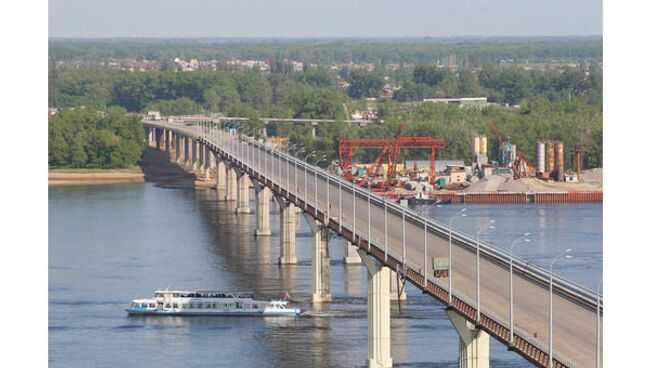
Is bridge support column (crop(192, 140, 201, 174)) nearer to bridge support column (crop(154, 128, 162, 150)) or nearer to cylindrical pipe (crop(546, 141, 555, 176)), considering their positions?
bridge support column (crop(154, 128, 162, 150))

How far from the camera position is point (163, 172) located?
14525 cm

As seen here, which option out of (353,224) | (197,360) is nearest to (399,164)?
(353,224)

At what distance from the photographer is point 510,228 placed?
92.4 m

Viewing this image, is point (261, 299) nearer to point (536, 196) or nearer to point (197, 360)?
point (197, 360)

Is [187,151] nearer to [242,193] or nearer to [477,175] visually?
[477,175]

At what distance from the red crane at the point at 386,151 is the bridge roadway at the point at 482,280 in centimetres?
4471

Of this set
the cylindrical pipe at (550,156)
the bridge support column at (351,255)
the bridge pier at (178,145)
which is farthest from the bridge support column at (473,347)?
the bridge pier at (178,145)

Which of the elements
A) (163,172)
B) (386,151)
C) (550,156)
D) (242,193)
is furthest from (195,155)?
(242,193)

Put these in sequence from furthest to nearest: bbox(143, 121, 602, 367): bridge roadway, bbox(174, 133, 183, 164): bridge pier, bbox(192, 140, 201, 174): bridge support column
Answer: bbox(174, 133, 183, 164): bridge pier, bbox(192, 140, 201, 174): bridge support column, bbox(143, 121, 602, 367): bridge roadway

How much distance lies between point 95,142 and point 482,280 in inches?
4072

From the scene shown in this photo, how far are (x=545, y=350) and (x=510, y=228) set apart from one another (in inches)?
2073

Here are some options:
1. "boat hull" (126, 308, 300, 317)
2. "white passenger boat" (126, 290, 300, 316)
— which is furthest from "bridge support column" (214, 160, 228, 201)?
"boat hull" (126, 308, 300, 317)

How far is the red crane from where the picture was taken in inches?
4919

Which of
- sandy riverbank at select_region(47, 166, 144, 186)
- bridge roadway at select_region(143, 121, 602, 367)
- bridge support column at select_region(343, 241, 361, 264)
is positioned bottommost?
sandy riverbank at select_region(47, 166, 144, 186)
